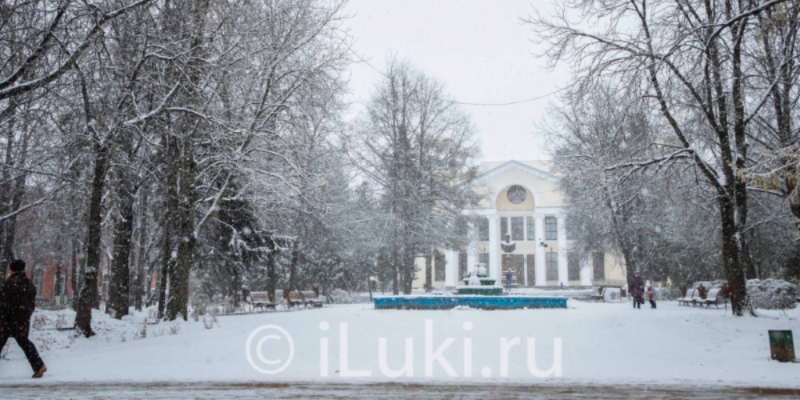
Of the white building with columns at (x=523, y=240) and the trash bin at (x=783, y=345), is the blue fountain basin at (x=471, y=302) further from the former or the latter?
the white building with columns at (x=523, y=240)

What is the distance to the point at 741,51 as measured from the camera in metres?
14.2

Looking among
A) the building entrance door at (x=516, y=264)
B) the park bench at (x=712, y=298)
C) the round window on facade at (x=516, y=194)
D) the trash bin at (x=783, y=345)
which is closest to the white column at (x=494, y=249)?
the building entrance door at (x=516, y=264)

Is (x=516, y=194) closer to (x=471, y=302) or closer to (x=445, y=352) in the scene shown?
(x=471, y=302)

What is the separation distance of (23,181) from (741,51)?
62.6 ft

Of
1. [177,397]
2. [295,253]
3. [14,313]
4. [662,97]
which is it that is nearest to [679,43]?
Result: [662,97]

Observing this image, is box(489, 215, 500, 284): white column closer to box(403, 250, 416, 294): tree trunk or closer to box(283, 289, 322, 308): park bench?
box(403, 250, 416, 294): tree trunk

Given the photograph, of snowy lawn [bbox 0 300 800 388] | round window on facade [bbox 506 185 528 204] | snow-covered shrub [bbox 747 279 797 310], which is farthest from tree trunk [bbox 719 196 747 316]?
round window on facade [bbox 506 185 528 204]

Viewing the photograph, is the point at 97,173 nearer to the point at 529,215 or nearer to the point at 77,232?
the point at 77,232

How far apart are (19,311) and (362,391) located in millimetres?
4585

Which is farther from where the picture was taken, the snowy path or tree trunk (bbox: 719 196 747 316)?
tree trunk (bbox: 719 196 747 316)

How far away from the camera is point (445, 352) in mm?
10266

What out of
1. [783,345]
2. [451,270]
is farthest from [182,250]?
[451,270]

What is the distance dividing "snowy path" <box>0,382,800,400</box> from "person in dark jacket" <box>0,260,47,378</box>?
0.54 meters

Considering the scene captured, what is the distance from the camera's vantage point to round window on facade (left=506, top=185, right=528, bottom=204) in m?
57.5
